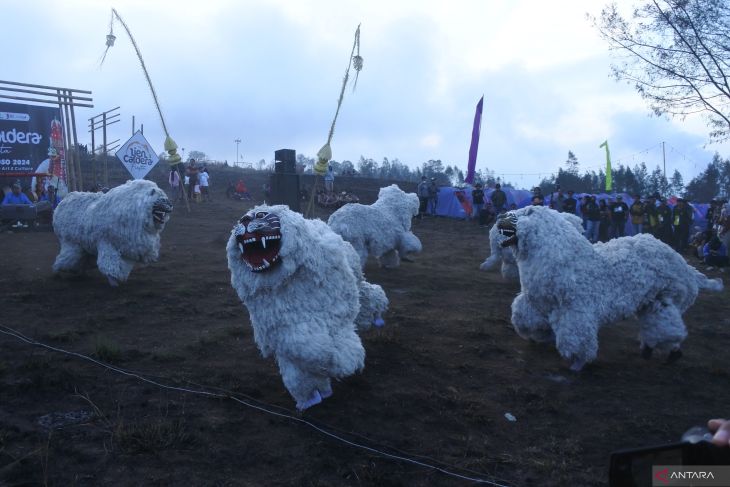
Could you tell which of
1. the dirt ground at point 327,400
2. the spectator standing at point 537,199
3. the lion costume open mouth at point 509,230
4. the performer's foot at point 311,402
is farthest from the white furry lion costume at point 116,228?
the spectator standing at point 537,199

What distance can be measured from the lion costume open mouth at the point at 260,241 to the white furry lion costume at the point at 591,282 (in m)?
2.52

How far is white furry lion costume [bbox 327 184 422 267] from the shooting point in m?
9.48

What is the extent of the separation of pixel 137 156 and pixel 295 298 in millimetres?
13432

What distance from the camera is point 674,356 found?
5.80 metres

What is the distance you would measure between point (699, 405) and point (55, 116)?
60.2 feet

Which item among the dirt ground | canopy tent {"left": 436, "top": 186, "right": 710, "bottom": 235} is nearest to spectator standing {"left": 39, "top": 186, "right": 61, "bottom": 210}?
the dirt ground

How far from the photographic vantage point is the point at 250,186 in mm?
31469

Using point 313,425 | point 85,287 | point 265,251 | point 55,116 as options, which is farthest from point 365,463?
point 55,116

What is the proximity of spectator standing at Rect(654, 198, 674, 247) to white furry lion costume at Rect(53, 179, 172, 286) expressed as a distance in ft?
49.5

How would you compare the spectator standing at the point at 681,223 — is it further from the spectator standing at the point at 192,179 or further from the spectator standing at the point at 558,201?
the spectator standing at the point at 192,179

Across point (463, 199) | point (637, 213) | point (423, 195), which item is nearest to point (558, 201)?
point (637, 213)

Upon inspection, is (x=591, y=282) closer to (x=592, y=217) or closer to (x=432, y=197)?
(x=592, y=217)

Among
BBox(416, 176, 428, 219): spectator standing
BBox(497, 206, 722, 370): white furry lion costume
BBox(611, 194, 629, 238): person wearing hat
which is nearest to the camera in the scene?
BBox(497, 206, 722, 370): white furry lion costume

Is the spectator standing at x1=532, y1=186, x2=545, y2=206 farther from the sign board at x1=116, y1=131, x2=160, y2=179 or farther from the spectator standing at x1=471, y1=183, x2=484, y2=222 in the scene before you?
the sign board at x1=116, y1=131, x2=160, y2=179
